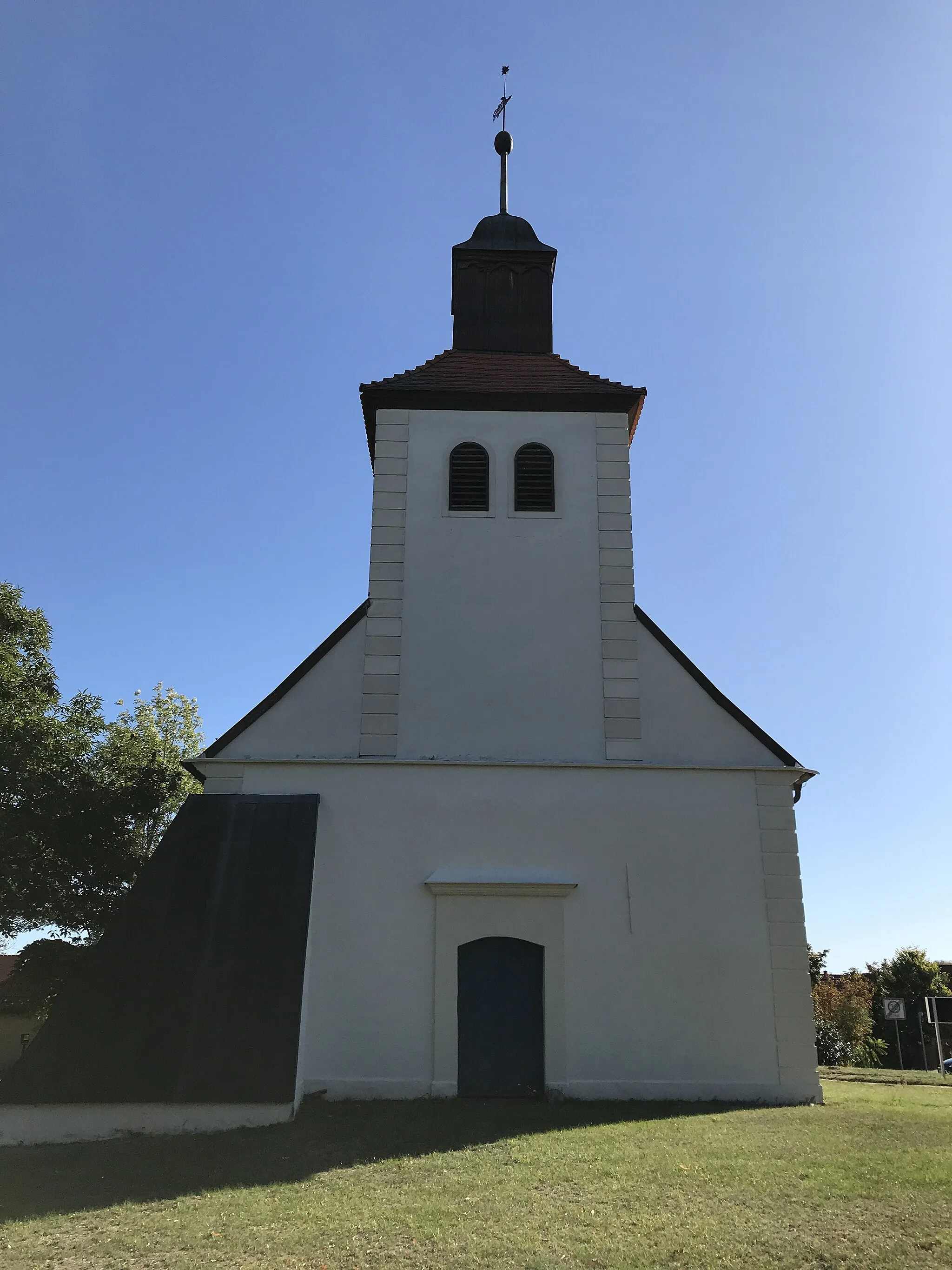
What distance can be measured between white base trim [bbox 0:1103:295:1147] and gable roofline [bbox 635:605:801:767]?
23.7 feet

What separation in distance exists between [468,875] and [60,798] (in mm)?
10804

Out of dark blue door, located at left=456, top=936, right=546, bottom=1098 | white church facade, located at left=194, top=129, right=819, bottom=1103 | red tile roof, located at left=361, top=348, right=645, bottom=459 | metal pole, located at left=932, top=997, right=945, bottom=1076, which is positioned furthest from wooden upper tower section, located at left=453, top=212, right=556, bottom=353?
metal pole, located at left=932, top=997, right=945, bottom=1076

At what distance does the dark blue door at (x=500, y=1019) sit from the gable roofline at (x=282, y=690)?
3.97 m

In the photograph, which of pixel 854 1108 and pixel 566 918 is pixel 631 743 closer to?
pixel 566 918

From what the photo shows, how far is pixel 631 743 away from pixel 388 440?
5.81 m

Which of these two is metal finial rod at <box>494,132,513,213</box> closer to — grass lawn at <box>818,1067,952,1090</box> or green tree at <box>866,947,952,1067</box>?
grass lawn at <box>818,1067,952,1090</box>

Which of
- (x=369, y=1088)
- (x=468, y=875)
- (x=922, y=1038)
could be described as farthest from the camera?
(x=922, y=1038)

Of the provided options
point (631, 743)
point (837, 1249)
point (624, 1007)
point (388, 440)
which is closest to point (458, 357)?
point (388, 440)

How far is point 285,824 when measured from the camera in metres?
11.3

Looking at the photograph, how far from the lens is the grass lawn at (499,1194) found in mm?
5473

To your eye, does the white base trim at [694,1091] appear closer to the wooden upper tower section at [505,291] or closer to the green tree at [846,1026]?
the wooden upper tower section at [505,291]

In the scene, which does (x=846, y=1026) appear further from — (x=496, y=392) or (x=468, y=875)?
(x=496, y=392)

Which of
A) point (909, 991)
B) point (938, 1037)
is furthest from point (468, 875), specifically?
point (909, 991)

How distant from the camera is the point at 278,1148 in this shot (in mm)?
8156
